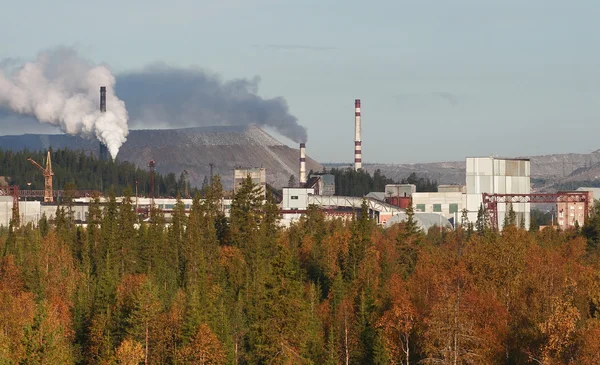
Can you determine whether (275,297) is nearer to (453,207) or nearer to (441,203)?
(453,207)

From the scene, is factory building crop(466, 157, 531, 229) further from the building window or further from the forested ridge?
the forested ridge

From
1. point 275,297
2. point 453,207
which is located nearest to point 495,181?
point 453,207

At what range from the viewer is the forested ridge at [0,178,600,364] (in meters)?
59.5

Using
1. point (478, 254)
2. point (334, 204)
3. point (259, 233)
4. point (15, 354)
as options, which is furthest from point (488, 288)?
point (334, 204)

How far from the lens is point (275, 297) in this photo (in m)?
62.7

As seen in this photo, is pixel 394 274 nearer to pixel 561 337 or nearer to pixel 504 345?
pixel 504 345

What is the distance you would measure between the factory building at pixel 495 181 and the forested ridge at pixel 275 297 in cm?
3513

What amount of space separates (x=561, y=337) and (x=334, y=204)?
444 feet

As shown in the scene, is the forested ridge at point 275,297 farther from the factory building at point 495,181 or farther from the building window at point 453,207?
the building window at point 453,207

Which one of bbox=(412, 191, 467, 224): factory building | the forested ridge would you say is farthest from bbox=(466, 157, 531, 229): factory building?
the forested ridge

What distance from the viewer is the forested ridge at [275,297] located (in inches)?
2343

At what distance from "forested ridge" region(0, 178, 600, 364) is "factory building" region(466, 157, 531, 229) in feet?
115

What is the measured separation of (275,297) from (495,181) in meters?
95.3

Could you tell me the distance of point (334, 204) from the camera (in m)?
187
